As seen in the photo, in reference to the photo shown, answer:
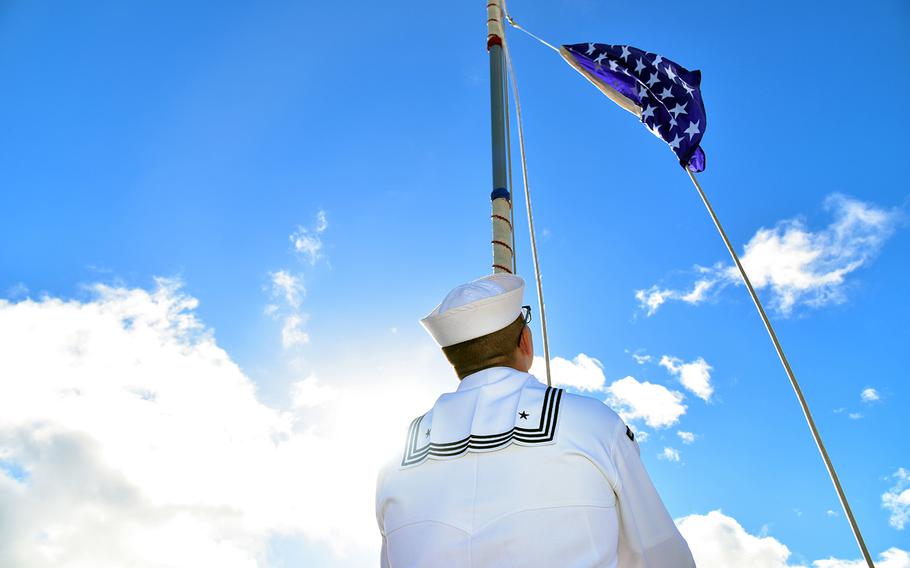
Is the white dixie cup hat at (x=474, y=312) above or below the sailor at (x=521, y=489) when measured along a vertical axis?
above

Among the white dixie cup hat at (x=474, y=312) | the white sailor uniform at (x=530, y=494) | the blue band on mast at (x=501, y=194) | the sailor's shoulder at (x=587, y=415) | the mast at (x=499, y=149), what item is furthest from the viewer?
the blue band on mast at (x=501, y=194)

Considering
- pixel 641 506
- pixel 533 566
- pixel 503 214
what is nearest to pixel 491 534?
pixel 533 566

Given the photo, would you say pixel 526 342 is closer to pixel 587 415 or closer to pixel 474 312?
pixel 474 312

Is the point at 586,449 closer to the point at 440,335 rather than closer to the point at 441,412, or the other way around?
the point at 441,412

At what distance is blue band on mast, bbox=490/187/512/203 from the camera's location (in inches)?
241

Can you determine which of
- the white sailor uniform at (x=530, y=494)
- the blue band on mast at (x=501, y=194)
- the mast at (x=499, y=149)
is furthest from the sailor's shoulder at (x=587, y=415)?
the blue band on mast at (x=501, y=194)

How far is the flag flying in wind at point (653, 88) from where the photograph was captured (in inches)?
320

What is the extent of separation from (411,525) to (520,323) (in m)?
1.18

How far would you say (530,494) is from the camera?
230cm

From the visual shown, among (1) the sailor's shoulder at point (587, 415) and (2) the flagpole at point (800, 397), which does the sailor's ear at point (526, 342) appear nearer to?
(1) the sailor's shoulder at point (587, 415)

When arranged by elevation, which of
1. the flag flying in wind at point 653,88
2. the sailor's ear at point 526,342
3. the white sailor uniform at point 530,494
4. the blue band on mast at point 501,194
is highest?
the flag flying in wind at point 653,88

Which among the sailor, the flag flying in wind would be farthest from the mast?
the sailor

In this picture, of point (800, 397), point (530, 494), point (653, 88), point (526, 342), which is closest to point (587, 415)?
point (530, 494)

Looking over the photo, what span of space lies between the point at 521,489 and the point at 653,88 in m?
7.61
